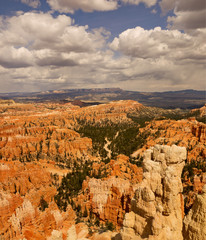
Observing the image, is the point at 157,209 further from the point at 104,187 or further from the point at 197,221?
the point at 104,187

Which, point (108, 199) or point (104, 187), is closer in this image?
point (108, 199)

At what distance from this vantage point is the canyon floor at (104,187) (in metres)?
15.8

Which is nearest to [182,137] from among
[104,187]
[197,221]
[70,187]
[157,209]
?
[104,187]

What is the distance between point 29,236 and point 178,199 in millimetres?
27035

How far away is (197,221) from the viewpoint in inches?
518

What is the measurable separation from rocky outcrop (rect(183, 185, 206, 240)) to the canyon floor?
0.07 meters

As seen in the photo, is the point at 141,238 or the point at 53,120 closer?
the point at 141,238

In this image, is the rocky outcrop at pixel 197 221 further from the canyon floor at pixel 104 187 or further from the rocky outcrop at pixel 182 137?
the rocky outcrop at pixel 182 137

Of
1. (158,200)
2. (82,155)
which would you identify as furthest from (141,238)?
(82,155)

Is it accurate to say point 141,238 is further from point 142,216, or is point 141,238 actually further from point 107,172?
point 107,172

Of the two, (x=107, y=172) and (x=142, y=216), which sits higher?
(x=142, y=216)

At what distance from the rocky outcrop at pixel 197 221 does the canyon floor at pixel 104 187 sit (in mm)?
73

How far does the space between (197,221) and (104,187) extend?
1196 inches

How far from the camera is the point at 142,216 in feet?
53.6
